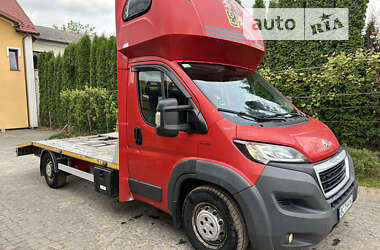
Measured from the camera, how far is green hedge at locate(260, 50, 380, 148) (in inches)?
229

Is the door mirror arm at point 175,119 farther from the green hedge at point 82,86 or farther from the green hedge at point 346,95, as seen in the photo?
the green hedge at point 82,86

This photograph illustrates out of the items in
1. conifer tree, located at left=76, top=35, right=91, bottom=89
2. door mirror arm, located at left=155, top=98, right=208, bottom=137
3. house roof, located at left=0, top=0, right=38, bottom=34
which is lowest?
door mirror arm, located at left=155, top=98, right=208, bottom=137

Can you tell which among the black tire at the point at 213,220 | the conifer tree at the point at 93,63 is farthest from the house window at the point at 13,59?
the black tire at the point at 213,220

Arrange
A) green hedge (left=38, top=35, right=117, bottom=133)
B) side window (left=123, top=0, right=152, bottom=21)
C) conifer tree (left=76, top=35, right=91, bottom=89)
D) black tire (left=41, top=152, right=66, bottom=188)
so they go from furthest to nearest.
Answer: conifer tree (left=76, top=35, right=91, bottom=89)
green hedge (left=38, top=35, right=117, bottom=133)
black tire (left=41, top=152, right=66, bottom=188)
side window (left=123, top=0, right=152, bottom=21)

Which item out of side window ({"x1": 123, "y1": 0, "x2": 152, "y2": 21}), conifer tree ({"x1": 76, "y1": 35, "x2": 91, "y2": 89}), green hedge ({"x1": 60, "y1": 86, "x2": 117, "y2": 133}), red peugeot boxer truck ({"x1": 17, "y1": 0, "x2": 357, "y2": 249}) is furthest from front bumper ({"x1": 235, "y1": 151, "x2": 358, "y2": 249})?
conifer tree ({"x1": 76, "y1": 35, "x2": 91, "y2": 89})

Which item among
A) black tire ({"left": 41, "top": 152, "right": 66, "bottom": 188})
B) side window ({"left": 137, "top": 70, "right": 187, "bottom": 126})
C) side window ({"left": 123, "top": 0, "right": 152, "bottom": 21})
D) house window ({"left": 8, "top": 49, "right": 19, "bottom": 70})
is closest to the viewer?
side window ({"left": 137, "top": 70, "right": 187, "bottom": 126})

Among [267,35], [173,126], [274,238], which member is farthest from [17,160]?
[267,35]

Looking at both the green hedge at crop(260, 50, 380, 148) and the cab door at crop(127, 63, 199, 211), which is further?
the green hedge at crop(260, 50, 380, 148)

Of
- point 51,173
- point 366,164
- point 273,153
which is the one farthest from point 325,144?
point 51,173

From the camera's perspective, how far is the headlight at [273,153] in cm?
244

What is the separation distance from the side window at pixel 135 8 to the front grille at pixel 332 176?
2.67m

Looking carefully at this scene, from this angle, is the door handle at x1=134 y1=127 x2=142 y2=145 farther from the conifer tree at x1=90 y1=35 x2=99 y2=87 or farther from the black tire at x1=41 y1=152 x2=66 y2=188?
the conifer tree at x1=90 y1=35 x2=99 y2=87

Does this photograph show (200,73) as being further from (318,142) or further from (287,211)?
(287,211)

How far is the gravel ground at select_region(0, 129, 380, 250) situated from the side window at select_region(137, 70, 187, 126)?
1490mm
